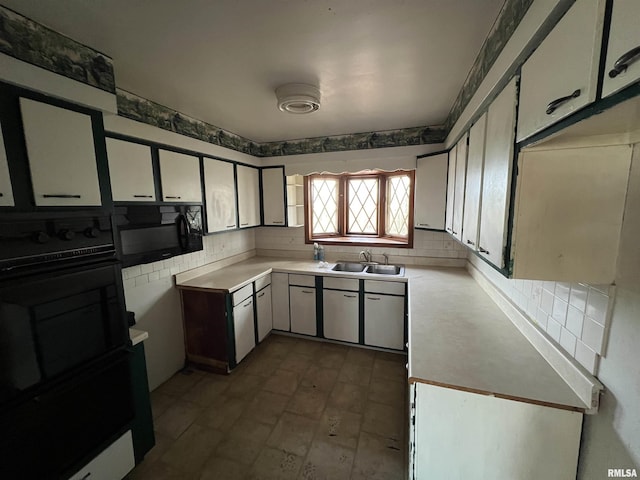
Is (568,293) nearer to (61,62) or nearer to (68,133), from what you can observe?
(68,133)

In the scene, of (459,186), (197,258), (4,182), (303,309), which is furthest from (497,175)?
(197,258)

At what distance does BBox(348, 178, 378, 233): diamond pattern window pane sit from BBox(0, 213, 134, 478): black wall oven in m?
2.74

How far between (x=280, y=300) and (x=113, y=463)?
1859 millimetres

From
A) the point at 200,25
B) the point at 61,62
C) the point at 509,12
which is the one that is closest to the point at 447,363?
the point at 509,12

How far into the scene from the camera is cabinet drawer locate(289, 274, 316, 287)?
2.92 metres

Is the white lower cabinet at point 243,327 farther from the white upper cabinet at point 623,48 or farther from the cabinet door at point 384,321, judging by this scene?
the white upper cabinet at point 623,48

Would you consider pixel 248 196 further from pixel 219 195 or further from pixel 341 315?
pixel 341 315

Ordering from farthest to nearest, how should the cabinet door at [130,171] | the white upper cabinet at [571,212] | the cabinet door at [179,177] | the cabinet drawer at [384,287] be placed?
the cabinet drawer at [384,287] → the cabinet door at [179,177] → the cabinet door at [130,171] → the white upper cabinet at [571,212]

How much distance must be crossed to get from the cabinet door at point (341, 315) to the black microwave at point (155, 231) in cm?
146

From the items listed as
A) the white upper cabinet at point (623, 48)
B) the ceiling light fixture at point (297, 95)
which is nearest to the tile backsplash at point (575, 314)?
the white upper cabinet at point (623, 48)

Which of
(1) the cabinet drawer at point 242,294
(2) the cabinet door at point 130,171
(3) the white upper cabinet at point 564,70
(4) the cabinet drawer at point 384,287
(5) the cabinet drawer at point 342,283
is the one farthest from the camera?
(5) the cabinet drawer at point 342,283

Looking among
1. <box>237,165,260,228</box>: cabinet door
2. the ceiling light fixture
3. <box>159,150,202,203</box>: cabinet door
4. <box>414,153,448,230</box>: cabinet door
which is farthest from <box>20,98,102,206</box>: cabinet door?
<box>414,153,448,230</box>: cabinet door

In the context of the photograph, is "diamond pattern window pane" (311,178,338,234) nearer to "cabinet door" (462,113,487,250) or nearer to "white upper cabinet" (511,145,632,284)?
"cabinet door" (462,113,487,250)

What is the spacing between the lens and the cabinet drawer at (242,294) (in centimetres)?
246
